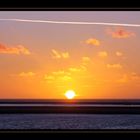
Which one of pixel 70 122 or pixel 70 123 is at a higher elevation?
pixel 70 122

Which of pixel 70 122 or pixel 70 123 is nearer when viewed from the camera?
pixel 70 123

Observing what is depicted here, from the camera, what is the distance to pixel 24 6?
2572mm

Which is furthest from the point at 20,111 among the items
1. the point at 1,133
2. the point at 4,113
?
the point at 1,133

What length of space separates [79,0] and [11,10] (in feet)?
1.22

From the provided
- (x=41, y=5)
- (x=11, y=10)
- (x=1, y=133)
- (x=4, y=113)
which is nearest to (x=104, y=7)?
(x=41, y=5)

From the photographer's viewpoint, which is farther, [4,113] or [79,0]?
[4,113]

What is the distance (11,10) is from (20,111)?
2075 cm

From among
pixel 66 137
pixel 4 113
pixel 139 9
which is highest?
pixel 4 113

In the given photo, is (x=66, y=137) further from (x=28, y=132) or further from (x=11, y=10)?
(x=11, y=10)

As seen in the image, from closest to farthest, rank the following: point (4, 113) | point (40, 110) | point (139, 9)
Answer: point (139, 9) < point (4, 113) < point (40, 110)

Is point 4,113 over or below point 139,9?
over

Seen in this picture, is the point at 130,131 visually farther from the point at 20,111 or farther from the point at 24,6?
the point at 20,111

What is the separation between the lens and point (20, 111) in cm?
2308

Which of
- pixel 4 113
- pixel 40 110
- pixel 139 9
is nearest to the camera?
pixel 139 9
